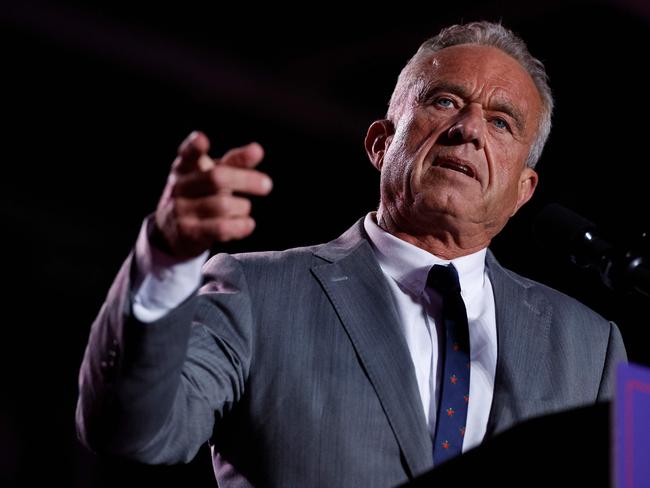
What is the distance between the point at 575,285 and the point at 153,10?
6.22ft

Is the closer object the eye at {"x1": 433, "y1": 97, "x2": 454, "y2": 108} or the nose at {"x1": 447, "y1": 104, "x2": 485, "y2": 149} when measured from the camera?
the nose at {"x1": 447, "y1": 104, "x2": 485, "y2": 149}

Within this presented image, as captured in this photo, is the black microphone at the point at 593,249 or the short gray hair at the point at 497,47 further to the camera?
the short gray hair at the point at 497,47

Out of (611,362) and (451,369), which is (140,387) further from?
(611,362)

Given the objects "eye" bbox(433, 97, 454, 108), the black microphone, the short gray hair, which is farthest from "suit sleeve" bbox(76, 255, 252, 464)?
the short gray hair

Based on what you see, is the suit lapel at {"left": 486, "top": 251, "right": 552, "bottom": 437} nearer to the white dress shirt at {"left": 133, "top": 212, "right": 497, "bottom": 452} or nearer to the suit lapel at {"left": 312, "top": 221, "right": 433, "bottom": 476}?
the white dress shirt at {"left": 133, "top": 212, "right": 497, "bottom": 452}

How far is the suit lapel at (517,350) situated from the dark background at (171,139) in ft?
4.10

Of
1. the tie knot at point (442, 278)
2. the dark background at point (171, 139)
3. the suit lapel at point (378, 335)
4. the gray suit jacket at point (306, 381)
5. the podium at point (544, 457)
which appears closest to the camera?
the podium at point (544, 457)

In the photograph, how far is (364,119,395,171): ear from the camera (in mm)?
2242

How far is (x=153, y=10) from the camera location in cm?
354

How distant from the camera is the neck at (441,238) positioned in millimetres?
1974

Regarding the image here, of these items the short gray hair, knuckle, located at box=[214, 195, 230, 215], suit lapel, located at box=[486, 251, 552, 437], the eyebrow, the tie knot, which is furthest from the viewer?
the short gray hair

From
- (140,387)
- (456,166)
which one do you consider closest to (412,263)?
(456,166)

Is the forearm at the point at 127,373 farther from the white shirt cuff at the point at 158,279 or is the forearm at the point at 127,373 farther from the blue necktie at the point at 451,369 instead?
the blue necktie at the point at 451,369

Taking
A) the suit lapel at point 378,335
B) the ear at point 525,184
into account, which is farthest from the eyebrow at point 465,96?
the suit lapel at point 378,335
